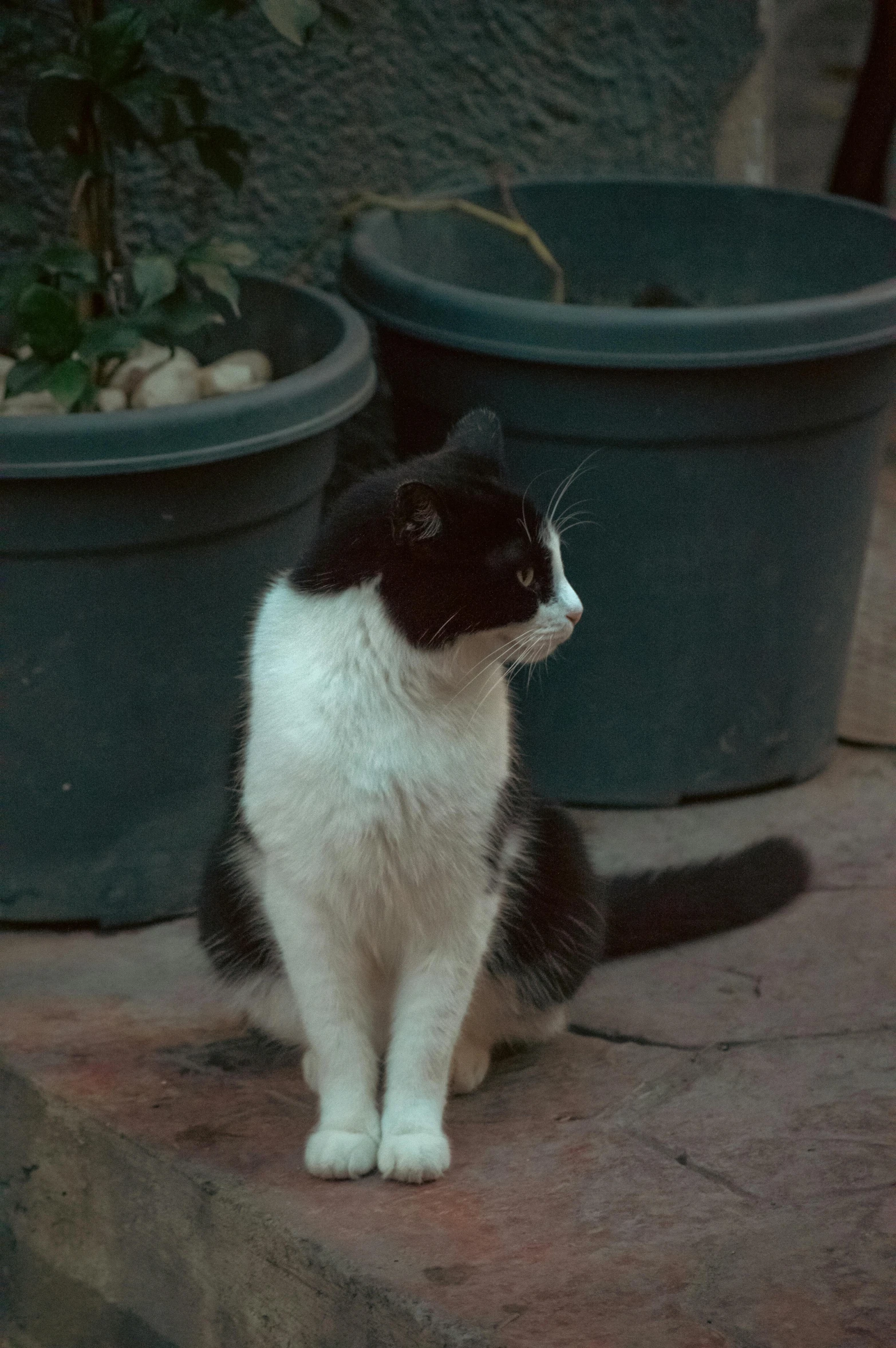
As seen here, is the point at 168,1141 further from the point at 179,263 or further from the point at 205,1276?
the point at 179,263

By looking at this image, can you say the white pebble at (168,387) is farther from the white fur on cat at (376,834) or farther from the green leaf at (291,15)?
the white fur on cat at (376,834)

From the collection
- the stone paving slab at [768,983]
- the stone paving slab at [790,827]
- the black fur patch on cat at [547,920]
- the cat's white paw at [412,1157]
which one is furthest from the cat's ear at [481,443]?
the stone paving slab at [790,827]

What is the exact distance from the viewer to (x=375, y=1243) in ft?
4.35

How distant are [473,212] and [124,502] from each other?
900mm

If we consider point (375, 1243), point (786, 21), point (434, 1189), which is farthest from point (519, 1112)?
point (786, 21)

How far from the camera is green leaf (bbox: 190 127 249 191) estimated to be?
1.98 meters

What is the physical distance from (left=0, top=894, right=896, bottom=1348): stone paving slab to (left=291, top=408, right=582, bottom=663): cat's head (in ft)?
1.75

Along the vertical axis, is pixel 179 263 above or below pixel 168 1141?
above

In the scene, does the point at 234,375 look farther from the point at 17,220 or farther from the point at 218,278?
the point at 17,220

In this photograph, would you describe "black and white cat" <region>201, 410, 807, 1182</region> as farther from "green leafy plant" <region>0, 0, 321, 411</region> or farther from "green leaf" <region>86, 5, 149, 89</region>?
"green leaf" <region>86, 5, 149, 89</region>

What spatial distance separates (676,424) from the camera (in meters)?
2.04

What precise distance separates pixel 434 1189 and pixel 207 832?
73 centimetres

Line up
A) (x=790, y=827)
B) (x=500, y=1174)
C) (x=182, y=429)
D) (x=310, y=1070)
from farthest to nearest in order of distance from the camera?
1. (x=790, y=827)
2. (x=182, y=429)
3. (x=310, y=1070)
4. (x=500, y=1174)

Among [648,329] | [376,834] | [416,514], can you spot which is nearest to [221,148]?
[648,329]
